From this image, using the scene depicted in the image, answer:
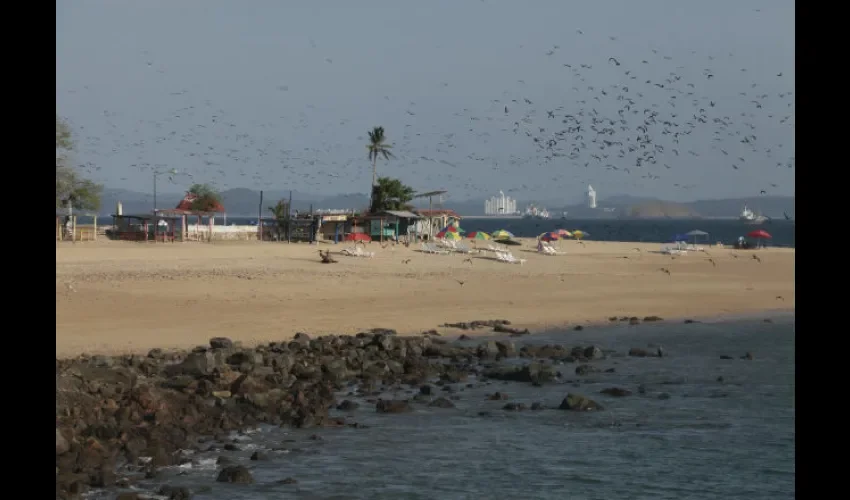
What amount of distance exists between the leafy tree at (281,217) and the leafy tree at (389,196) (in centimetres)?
656

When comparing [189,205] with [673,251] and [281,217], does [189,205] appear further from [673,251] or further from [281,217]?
[673,251]

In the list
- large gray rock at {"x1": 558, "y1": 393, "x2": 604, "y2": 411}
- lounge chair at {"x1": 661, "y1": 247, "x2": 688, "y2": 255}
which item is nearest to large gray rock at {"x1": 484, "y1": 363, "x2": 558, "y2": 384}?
large gray rock at {"x1": 558, "y1": 393, "x2": 604, "y2": 411}

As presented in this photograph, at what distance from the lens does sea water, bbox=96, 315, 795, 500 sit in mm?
10148

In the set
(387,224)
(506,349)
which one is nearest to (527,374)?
(506,349)

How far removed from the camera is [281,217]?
63.7 m

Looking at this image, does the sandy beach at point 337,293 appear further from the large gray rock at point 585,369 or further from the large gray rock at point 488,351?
the large gray rock at point 585,369

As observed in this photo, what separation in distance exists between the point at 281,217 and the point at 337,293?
35.5 meters

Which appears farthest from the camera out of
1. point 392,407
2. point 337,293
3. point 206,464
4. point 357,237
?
point 357,237

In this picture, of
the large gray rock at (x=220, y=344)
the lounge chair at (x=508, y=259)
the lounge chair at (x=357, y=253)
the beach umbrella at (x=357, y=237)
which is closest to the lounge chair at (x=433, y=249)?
the lounge chair at (x=508, y=259)

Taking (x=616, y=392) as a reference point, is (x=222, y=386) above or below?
above

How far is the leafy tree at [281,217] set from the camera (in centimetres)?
5962

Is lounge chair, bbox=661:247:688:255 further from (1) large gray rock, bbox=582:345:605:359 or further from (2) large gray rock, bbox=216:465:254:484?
(2) large gray rock, bbox=216:465:254:484
